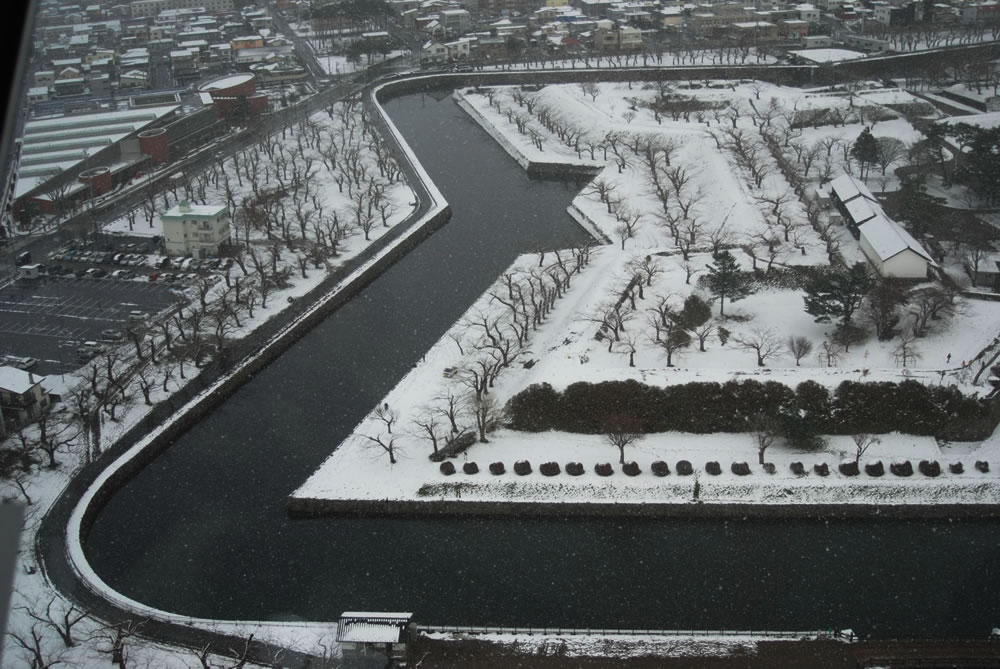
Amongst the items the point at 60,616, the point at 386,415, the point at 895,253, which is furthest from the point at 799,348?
the point at 60,616

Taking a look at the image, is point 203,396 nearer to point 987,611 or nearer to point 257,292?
point 257,292

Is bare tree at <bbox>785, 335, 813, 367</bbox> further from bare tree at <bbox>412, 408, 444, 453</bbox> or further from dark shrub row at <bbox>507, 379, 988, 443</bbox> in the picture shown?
bare tree at <bbox>412, 408, 444, 453</bbox>

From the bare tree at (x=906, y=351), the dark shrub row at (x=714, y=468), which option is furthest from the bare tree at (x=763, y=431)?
the bare tree at (x=906, y=351)

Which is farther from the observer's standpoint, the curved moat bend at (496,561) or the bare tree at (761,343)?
the bare tree at (761,343)

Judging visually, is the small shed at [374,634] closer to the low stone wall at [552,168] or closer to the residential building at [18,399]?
the residential building at [18,399]

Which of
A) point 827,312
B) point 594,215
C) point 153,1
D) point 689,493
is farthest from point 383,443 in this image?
point 153,1
